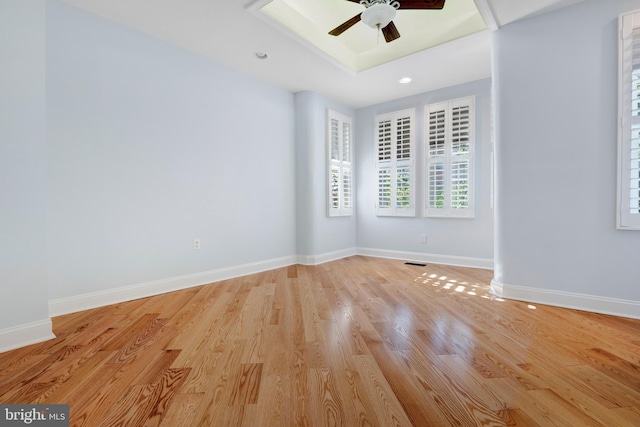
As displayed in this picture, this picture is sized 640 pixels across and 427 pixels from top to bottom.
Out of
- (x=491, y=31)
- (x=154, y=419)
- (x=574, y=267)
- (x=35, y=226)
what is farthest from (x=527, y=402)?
(x=491, y=31)

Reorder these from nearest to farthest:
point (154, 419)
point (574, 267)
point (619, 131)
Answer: point (154, 419)
point (619, 131)
point (574, 267)

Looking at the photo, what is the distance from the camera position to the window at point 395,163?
4.69 meters

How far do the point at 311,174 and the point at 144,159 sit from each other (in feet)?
7.46

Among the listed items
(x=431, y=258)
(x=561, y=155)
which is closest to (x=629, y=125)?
(x=561, y=155)

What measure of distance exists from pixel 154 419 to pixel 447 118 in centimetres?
471

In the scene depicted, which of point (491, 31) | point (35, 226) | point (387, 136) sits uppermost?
point (491, 31)

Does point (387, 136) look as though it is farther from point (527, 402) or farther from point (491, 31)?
point (527, 402)

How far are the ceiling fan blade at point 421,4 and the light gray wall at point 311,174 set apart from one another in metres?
2.15

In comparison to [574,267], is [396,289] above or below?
below

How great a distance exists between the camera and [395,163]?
483 centimetres

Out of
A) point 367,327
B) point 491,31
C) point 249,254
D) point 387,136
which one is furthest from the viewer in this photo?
point 387,136

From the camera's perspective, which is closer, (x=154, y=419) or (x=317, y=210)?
(x=154, y=419)

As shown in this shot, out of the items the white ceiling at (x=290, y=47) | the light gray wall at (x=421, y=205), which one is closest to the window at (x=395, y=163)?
the light gray wall at (x=421, y=205)

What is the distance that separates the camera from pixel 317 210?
4508 millimetres
